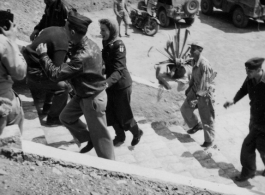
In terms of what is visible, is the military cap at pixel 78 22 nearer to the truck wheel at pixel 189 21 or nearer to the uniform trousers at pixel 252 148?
the uniform trousers at pixel 252 148

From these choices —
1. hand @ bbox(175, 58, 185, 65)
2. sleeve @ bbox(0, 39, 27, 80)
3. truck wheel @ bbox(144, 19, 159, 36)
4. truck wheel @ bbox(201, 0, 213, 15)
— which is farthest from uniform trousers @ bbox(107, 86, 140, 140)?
truck wheel @ bbox(201, 0, 213, 15)

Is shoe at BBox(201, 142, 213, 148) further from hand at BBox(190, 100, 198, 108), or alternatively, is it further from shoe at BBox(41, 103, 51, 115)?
shoe at BBox(41, 103, 51, 115)

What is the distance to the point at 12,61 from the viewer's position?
12.7ft

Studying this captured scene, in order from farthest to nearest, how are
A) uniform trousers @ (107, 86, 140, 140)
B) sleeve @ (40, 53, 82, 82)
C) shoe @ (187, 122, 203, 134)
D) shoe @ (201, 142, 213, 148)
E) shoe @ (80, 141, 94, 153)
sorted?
shoe @ (187, 122, 203, 134) → shoe @ (201, 142, 213, 148) → uniform trousers @ (107, 86, 140, 140) → shoe @ (80, 141, 94, 153) → sleeve @ (40, 53, 82, 82)

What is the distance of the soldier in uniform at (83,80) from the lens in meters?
4.54

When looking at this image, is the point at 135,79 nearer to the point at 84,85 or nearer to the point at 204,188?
the point at 84,85

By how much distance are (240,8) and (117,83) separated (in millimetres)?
10193

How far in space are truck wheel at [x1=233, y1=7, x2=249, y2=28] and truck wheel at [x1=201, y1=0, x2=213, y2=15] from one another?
125 centimetres

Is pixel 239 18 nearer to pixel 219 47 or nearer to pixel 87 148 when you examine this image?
pixel 219 47

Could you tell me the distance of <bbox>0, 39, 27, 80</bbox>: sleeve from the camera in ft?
12.5

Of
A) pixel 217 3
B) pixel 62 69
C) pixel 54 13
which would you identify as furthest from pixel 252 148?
pixel 217 3

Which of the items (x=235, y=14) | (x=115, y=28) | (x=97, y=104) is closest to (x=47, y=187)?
(x=97, y=104)

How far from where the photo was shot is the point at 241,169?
6164 mm

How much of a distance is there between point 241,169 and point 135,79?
2848mm
